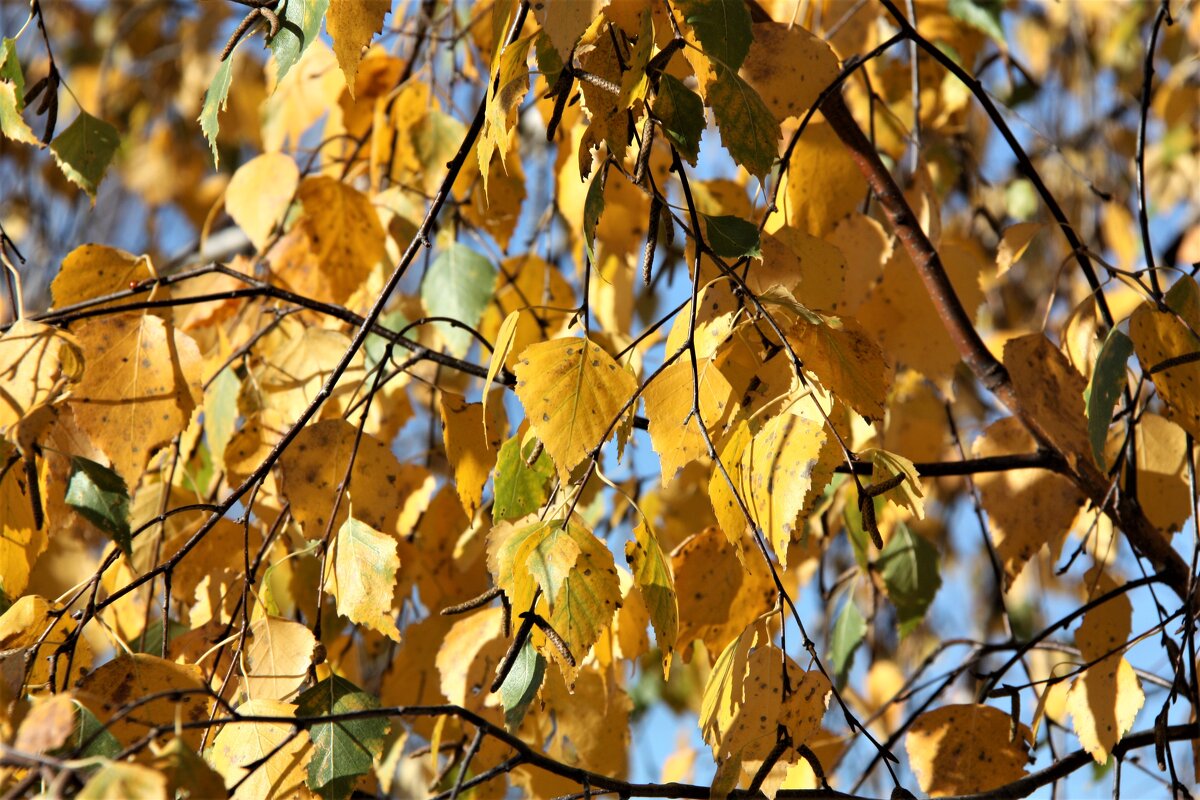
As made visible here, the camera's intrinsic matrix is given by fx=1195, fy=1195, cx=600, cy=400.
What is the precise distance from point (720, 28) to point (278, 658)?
1.52ft

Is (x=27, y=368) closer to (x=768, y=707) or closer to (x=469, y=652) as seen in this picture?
(x=469, y=652)

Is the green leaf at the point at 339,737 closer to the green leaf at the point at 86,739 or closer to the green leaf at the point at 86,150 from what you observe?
the green leaf at the point at 86,739

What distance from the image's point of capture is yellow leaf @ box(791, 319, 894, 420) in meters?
0.68

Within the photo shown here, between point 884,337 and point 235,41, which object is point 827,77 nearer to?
point 884,337

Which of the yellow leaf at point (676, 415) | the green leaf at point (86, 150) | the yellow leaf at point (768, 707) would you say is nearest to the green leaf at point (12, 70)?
the green leaf at point (86, 150)

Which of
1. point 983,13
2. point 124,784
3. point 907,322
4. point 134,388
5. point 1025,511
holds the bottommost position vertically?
point 124,784

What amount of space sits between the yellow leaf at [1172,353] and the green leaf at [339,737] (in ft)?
1.71

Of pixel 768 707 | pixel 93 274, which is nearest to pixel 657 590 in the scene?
pixel 768 707

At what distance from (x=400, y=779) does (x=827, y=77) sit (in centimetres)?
214

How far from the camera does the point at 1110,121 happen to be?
2479mm

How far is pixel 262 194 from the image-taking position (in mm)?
1081

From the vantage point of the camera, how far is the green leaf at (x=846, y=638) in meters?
1.15

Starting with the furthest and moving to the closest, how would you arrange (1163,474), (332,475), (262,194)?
(262,194) → (1163,474) → (332,475)

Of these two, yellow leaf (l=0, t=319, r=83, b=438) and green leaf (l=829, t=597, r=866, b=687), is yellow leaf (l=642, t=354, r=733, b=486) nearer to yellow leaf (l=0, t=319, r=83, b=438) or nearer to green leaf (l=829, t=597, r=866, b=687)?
yellow leaf (l=0, t=319, r=83, b=438)
